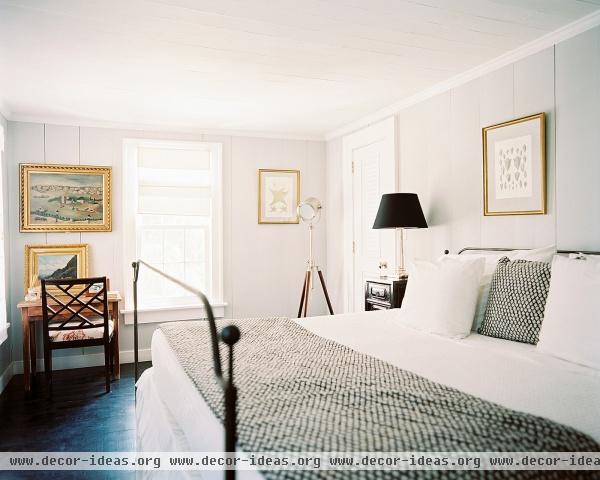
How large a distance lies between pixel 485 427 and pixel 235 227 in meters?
4.13

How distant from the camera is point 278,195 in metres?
5.28

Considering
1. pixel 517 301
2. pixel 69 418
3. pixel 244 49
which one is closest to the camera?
pixel 517 301

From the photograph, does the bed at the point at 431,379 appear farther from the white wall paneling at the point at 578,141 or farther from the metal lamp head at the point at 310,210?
the metal lamp head at the point at 310,210

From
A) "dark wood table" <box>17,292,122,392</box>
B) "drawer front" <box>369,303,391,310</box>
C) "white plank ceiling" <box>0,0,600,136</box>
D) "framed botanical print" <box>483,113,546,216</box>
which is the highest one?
"white plank ceiling" <box>0,0,600,136</box>

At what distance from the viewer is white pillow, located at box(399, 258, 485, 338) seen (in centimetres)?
245

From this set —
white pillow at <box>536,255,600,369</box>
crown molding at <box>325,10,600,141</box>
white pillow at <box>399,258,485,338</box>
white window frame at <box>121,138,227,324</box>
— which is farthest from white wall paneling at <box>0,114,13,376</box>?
white pillow at <box>536,255,600,369</box>

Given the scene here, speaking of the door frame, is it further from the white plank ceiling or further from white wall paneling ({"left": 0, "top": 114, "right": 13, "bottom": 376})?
white wall paneling ({"left": 0, "top": 114, "right": 13, "bottom": 376})

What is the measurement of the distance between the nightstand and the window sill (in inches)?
72.5

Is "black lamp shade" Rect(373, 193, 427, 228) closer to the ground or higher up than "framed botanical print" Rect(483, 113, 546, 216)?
closer to the ground

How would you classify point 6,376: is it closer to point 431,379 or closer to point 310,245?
point 310,245

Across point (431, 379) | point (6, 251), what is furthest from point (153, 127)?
point (431, 379)

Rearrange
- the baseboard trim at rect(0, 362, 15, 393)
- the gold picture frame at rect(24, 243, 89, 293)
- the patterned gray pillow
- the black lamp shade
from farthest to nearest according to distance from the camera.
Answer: the gold picture frame at rect(24, 243, 89, 293) < the baseboard trim at rect(0, 362, 15, 393) < the black lamp shade < the patterned gray pillow

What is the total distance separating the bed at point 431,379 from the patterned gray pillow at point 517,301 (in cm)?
6

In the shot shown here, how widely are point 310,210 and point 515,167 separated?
2.61 m
